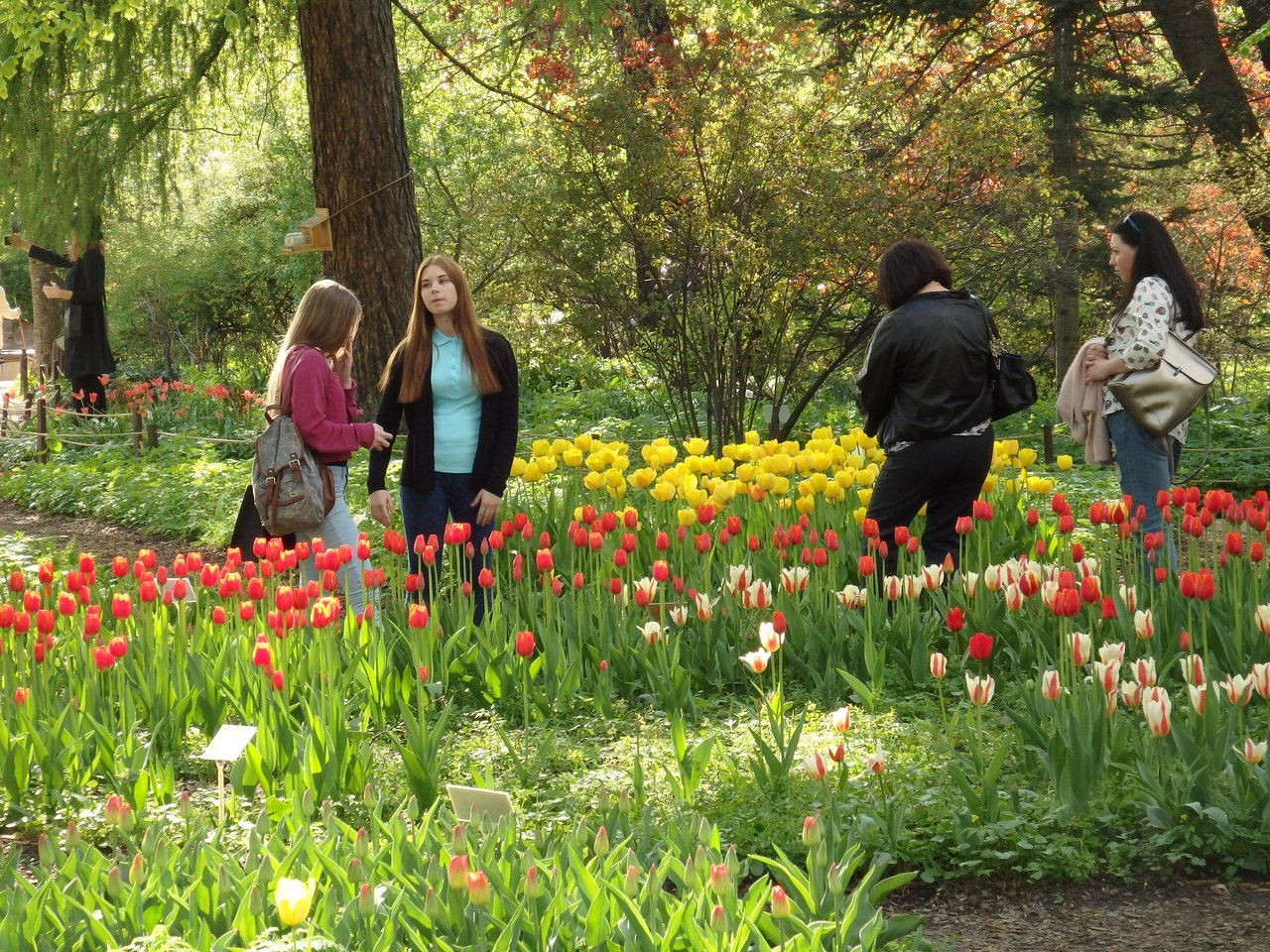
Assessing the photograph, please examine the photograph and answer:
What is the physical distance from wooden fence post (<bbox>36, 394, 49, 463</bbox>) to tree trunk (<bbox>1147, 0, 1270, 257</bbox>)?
34.3 feet

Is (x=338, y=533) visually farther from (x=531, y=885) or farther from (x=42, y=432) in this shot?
(x=42, y=432)

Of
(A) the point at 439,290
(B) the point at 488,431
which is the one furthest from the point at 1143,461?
(A) the point at 439,290

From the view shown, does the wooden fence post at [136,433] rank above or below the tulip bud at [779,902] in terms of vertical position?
above

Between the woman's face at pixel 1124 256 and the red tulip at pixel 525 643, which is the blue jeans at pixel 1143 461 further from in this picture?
the red tulip at pixel 525 643

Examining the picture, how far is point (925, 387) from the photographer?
193 inches

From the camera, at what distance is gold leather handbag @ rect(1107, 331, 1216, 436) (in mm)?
5039

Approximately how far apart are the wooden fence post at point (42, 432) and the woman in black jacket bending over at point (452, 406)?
27.9 ft

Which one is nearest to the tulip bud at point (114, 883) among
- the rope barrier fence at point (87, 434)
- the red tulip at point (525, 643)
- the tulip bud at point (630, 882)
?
the tulip bud at point (630, 882)

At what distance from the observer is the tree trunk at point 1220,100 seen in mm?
11898

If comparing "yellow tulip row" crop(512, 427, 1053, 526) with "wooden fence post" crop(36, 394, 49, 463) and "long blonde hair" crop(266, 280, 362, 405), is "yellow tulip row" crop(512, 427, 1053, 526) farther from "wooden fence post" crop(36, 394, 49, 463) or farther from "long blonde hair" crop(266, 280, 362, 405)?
"wooden fence post" crop(36, 394, 49, 463)

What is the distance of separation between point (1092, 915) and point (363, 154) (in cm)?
715

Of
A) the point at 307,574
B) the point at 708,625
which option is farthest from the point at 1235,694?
the point at 307,574

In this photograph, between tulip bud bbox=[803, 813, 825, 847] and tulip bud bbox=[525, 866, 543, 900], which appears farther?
tulip bud bbox=[803, 813, 825, 847]

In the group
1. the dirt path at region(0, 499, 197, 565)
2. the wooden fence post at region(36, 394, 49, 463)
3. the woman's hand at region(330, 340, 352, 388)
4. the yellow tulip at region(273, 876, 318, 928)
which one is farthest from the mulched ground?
the wooden fence post at region(36, 394, 49, 463)
